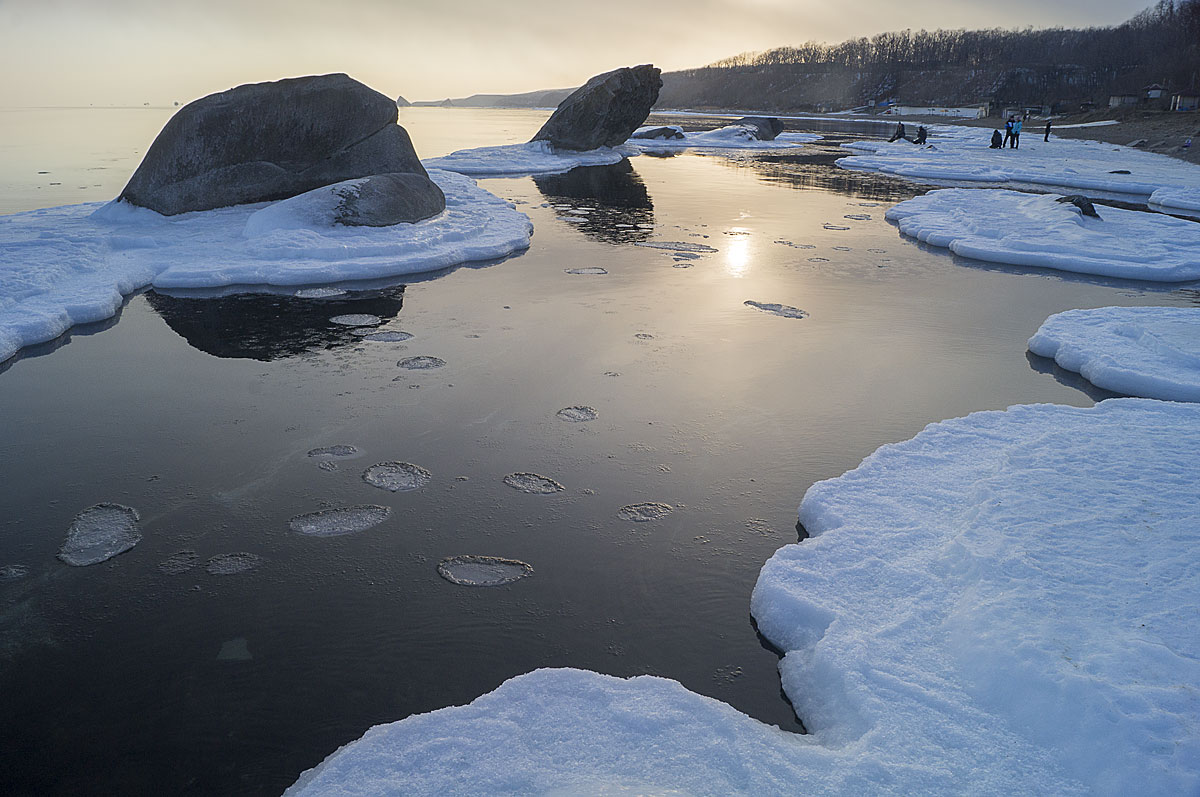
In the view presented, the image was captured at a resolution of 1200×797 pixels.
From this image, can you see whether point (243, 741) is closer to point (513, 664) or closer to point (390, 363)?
point (513, 664)

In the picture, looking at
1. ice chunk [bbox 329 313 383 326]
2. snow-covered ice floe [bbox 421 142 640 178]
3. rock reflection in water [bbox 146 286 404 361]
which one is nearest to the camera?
rock reflection in water [bbox 146 286 404 361]

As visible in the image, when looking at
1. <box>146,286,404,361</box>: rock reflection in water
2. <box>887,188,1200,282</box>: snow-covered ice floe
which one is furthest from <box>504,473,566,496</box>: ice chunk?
<box>887,188,1200,282</box>: snow-covered ice floe

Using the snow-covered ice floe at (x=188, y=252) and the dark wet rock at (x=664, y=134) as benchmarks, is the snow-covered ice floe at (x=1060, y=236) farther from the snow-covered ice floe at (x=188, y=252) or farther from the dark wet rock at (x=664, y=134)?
the dark wet rock at (x=664, y=134)

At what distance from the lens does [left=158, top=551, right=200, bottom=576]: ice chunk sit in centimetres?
337

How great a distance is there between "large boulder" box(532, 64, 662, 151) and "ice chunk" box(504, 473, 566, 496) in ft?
80.6

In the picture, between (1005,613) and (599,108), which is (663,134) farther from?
(1005,613)

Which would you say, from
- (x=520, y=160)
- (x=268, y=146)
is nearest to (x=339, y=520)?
(x=268, y=146)

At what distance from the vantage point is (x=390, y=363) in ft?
19.6

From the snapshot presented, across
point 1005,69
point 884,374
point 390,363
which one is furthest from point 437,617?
point 1005,69

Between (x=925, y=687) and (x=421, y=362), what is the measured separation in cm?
445

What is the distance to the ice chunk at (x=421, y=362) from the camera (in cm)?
588

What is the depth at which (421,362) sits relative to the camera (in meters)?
6.00

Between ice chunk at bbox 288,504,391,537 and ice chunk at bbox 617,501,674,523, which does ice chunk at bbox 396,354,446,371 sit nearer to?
ice chunk at bbox 288,504,391,537

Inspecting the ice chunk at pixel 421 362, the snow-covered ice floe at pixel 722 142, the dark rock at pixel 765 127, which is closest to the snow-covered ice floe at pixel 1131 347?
the ice chunk at pixel 421 362
